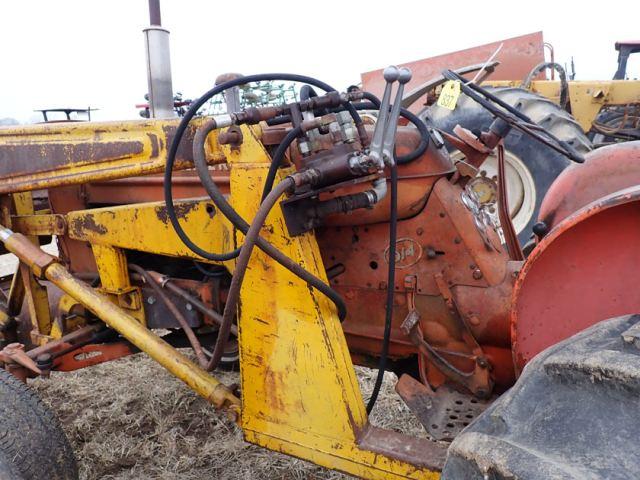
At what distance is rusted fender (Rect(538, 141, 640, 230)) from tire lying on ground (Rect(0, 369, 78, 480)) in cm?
184

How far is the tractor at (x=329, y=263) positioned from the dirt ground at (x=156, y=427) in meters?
0.64

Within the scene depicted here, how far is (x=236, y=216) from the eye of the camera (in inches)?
59.8

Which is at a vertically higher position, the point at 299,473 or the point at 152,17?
the point at 152,17

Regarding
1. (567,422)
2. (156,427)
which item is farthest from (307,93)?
(156,427)

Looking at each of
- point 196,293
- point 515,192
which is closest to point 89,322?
point 196,293

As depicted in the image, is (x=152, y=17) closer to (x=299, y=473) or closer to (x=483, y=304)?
(x=483, y=304)

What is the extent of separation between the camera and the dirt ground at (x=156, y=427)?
2.48m

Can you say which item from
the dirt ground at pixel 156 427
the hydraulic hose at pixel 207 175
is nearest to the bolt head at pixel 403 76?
the hydraulic hose at pixel 207 175

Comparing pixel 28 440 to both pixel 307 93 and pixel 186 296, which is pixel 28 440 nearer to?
pixel 186 296

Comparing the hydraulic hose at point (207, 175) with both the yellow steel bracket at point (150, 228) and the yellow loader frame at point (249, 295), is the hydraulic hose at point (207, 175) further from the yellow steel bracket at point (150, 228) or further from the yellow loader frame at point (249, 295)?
the yellow steel bracket at point (150, 228)

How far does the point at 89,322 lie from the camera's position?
7.77ft

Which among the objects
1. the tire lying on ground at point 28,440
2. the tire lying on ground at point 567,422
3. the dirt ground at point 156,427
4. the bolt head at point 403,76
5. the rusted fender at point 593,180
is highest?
the bolt head at point 403,76

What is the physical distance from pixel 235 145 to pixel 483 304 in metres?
0.90

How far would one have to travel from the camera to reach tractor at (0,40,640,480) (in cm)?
140
